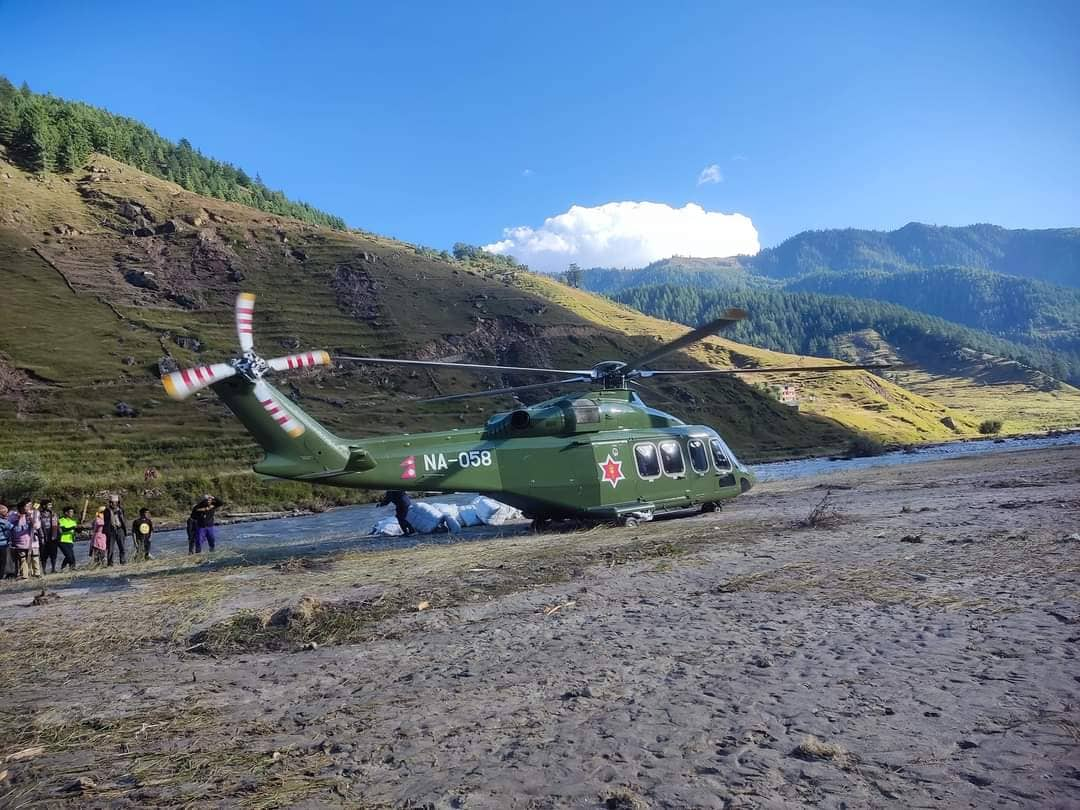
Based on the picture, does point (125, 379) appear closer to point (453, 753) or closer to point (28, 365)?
point (28, 365)

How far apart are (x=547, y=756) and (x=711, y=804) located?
1114mm

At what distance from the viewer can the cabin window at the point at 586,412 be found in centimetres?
1731

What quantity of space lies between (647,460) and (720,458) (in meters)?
2.74

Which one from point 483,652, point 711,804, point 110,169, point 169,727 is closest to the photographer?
point 711,804

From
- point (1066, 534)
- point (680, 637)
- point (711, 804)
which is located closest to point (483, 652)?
point (680, 637)

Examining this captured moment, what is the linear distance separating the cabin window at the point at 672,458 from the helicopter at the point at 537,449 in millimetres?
32

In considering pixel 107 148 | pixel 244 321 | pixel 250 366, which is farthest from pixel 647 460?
pixel 107 148

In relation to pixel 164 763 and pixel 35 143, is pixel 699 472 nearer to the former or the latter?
pixel 164 763

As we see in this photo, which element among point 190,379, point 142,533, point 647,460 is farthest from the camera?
point 142,533

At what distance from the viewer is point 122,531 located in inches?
821

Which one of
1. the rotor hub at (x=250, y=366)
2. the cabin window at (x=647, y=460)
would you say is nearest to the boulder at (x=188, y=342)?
the rotor hub at (x=250, y=366)

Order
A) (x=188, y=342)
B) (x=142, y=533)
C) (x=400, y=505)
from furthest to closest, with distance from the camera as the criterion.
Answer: (x=188, y=342)
(x=142, y=533)
(x=400, y=505)

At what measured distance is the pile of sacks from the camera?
2119 centimetres

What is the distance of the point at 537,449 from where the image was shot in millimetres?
16750
